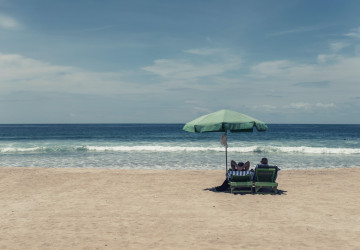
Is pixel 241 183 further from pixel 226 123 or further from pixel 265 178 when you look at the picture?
pixel 226 123

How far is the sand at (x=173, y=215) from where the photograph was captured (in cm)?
561

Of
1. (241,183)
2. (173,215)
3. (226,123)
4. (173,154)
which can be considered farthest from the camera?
(173,154)

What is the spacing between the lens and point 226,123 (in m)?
9.26

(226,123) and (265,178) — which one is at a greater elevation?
(226,123)

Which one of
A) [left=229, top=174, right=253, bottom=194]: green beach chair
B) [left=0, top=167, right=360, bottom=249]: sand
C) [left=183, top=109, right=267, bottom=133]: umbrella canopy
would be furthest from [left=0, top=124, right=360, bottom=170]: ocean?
[left=183, top=109, right=267, bottom=133]: umbrella canopy

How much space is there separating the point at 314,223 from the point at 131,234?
3848 millimetres

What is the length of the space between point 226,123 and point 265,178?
2340 mm

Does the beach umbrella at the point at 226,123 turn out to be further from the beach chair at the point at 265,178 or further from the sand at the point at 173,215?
the sand at the point at 173,215

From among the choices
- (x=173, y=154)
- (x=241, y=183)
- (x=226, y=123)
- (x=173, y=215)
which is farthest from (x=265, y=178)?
(x=173, y=154)

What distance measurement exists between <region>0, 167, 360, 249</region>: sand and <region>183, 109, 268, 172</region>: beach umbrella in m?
2.05

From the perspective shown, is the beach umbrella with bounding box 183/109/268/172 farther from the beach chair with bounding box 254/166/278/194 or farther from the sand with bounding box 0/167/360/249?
the sand with bounding box 0/167/360/249

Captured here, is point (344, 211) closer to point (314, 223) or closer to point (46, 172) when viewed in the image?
point (314, 223)

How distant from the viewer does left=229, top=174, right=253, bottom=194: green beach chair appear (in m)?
9.90

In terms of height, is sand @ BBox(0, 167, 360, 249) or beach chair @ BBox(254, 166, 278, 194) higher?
beach chair @ BBox(254, 166, 278, 194)
